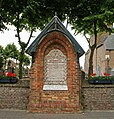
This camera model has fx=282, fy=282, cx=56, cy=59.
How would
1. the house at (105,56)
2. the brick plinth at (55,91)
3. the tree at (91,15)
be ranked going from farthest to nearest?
1. the house at (105,56)
2. the tree at (91,15)
3. the brick plinth at (55,91)

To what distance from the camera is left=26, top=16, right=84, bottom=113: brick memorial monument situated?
14578 mm

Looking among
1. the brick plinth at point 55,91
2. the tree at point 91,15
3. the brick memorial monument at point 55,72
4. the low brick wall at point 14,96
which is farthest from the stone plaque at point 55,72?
the tree at point 91,15

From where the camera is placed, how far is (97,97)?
1585 cm

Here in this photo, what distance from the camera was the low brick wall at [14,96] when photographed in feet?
51.4

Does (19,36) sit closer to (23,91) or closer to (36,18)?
(36,18)

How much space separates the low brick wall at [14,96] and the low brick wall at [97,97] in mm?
3244

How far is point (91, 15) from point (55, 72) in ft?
28.4

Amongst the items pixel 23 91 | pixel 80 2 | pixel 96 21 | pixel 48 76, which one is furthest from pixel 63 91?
pixel 80 2

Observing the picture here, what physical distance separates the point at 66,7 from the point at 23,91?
A: 1098 centimetres

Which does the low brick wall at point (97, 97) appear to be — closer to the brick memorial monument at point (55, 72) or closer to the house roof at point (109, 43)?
the brick memorial monument at point (55, 72)

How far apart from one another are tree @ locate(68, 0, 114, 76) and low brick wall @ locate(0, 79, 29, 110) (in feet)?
28.0

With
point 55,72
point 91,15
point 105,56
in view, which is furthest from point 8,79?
point 105,56

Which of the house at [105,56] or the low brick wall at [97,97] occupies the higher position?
the house at [105,56]

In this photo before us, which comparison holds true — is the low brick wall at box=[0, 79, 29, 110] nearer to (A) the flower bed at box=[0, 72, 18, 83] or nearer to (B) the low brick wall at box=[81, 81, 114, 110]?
(A) the flower bed at box=[0, 72, 18, 83]
